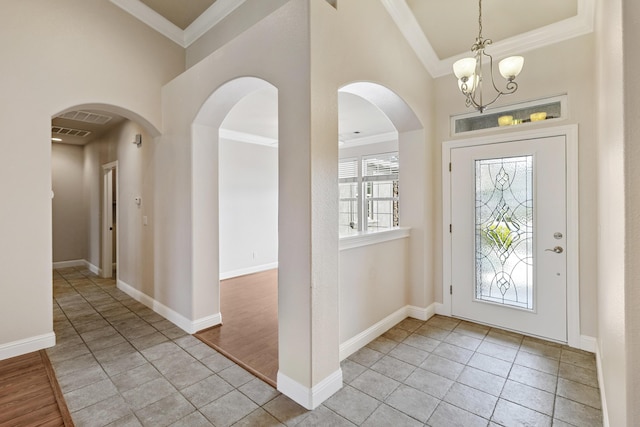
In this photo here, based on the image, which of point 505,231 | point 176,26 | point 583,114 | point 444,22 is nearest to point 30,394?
point 176,26

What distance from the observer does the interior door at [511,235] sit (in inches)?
112

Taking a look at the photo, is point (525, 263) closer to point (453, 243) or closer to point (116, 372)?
point (453, 243)

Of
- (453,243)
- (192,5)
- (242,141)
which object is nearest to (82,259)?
(242,141)

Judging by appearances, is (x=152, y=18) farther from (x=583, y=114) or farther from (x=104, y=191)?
(x=583, y=114)

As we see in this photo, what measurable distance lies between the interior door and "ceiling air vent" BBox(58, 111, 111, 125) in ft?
16.6

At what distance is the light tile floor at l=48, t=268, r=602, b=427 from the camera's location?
1891 mm

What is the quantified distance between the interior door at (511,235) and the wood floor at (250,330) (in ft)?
7.21

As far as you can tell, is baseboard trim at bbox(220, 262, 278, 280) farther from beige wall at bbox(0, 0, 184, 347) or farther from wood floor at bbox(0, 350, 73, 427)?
wood floor at bbox(0, 350, 73, 427)

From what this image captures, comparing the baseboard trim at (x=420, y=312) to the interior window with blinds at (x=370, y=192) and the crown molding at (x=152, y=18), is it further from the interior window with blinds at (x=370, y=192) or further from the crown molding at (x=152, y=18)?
the crown molding at (x=152, y=18)

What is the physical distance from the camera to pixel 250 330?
3199 millimetres

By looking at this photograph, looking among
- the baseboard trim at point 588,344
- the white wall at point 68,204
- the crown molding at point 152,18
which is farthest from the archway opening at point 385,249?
the white wall at point 68,204

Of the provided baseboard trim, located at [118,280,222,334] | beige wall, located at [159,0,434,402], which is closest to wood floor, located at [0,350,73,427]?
baseboard trim, located at [118,280,222,334]

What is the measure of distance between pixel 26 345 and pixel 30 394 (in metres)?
0.84

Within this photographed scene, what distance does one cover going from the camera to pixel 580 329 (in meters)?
2.74
